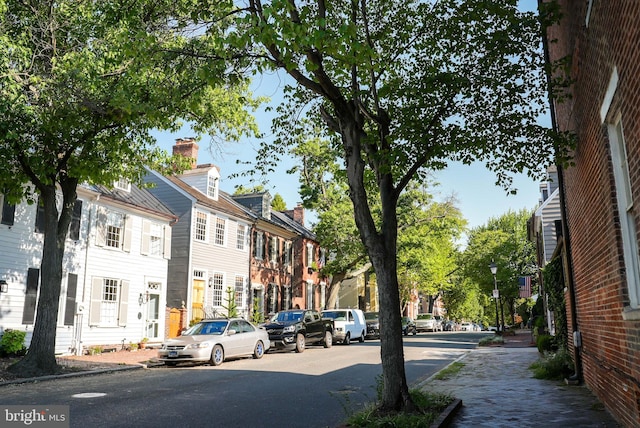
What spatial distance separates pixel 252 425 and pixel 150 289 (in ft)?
60.7

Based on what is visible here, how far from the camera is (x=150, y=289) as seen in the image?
25.1 meters

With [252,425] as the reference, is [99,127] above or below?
above

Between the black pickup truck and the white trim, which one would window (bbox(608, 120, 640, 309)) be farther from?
the black pickup truck

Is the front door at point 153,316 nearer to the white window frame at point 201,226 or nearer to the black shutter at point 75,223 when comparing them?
the white window frame at point 201,226

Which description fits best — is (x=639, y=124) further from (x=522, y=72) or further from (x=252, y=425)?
(x=252, y=425)

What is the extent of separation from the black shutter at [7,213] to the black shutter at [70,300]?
324cm

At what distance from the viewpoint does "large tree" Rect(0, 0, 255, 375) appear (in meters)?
12.3

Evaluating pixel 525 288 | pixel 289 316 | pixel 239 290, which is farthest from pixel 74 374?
pixel 525 288

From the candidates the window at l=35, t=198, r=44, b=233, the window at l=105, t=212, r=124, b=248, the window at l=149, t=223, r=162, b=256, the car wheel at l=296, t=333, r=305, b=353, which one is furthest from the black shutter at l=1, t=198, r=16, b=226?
the car wheel at l=296, t=333, r=305, b=353

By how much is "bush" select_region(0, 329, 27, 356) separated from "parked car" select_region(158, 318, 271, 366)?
463 cm

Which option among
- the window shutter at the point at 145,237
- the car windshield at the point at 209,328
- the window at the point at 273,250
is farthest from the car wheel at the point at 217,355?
the window at the point at 273,250

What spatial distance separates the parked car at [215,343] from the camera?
16750 mm

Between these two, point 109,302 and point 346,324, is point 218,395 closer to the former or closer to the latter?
point 109,302

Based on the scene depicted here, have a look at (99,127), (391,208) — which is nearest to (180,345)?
(99,127)
